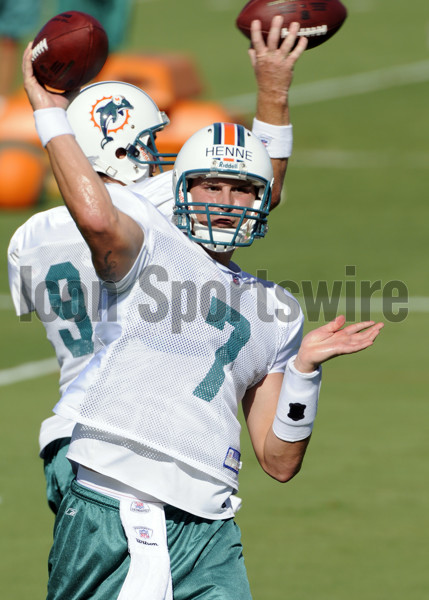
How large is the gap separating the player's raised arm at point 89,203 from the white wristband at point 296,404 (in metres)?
0.74

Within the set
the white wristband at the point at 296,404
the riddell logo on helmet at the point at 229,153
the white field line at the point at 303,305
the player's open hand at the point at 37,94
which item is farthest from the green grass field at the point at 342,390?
the player's open hand at the point at 37,94

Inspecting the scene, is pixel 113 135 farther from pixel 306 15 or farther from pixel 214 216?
pixel 214 216

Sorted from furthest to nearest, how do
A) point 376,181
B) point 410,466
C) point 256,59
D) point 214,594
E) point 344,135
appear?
point 344,135
point 376,181
point 410,466
point 256,59
point 214,594

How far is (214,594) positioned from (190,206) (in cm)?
135

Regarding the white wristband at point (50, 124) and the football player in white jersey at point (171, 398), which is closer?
the white wristband at point (50, 124)

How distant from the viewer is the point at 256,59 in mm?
5344

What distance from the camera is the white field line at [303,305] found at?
9594 mm

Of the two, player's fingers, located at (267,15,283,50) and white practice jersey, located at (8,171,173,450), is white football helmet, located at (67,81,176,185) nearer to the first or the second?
white practice jersey, located at (8,171,173,450)

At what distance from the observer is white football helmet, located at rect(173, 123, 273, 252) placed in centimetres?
427

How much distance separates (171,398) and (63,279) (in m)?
1.19

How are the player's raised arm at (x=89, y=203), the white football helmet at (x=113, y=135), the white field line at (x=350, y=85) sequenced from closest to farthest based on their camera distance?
the player's raised arm at (x=89, y=203) < the white football helmet at (x=113, y=135) < the white field line at (x=350, y=85)

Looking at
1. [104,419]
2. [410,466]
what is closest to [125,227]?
[104,419]

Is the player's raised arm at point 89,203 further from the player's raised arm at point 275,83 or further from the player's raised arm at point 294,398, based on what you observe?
the player's raised arm at point 275,83

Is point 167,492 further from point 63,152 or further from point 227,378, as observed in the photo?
point 63,152
